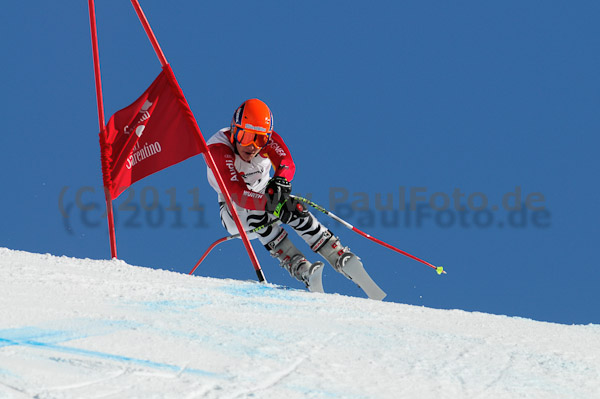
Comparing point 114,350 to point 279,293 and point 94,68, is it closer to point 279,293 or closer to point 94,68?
point 279,293

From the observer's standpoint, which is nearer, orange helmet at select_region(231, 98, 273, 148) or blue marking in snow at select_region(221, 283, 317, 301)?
blue marking in snow at select_region(221, 283, 317, 301)

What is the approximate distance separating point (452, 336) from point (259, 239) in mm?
3384

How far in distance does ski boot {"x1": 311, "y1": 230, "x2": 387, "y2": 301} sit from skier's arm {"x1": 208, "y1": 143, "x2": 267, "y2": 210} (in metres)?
0.78

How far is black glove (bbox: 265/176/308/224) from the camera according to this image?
600 cm

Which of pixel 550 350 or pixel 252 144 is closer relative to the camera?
pixel 550 350

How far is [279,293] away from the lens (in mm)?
4527

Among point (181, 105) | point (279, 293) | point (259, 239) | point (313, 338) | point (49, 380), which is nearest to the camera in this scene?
point (49, 380)

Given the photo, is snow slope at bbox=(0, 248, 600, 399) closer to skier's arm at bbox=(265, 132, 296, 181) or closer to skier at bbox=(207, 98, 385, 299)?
skier at bbox=(207, 98, 385, 299)

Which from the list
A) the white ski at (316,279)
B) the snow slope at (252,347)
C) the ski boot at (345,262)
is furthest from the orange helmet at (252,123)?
the snow slope at (252,347)

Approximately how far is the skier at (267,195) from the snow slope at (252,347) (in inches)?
74.3

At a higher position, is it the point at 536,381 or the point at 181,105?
the point at 181,105

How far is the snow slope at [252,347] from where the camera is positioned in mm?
2281

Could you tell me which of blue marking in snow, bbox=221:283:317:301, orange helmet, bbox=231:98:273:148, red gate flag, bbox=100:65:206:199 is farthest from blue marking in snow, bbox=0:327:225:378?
orange helmet, bbox=231:98:273:148

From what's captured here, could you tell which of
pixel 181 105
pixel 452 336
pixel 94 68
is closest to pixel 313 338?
pixel 452 336
